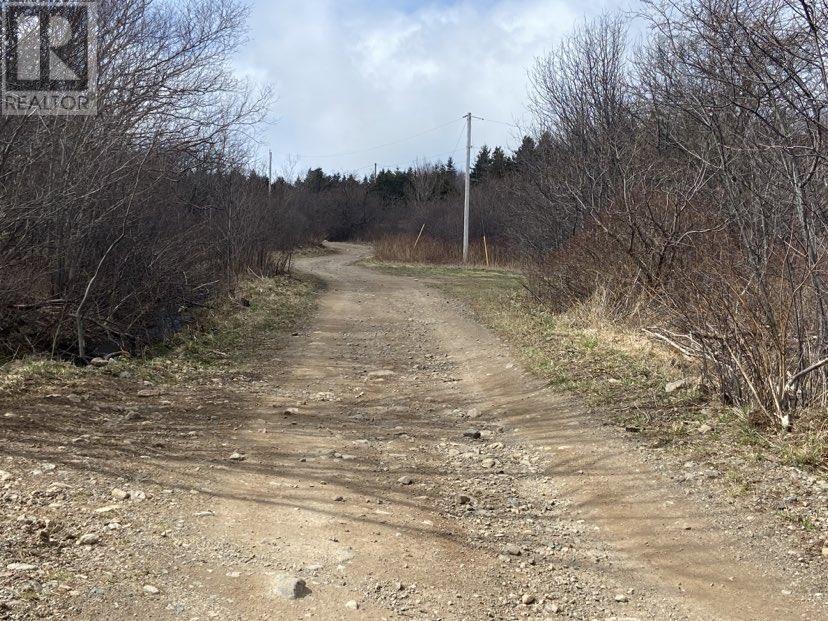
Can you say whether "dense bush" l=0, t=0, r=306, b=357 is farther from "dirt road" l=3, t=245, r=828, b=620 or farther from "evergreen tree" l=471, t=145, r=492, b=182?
"evergreen tree" l=471, t=145, r=492, b=182

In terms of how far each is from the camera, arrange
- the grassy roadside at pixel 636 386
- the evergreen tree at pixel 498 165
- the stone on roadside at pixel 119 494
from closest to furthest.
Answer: the stone on roadside at pixel 119 494
the grassy roadside at pixel 636 386
the evergreen tree at pixel 498 165

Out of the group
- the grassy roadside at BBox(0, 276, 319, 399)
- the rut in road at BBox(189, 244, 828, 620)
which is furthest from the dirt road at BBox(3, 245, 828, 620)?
the grassy roadside at BBox(0, 276, 319, 399)

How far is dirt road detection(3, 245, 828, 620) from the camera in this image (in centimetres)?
308

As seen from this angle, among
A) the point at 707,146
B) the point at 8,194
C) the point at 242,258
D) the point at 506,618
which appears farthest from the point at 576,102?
the point at 506,618

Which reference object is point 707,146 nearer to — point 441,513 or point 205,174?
point 441,513

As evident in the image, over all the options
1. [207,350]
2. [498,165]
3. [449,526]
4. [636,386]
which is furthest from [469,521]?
[498,165]

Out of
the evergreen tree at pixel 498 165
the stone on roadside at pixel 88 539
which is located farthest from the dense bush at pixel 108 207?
the evergreen tree at pixel 498 165

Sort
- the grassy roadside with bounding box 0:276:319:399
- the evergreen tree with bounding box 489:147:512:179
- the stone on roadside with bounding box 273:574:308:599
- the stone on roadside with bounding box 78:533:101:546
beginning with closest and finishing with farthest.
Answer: the stone on roadside with bounding box 273:574:308:599, the stone on roadside with bounding box 78:533:101:546, the grassy roadside with bounding box 0:276:319:399, the evergreen tree with bounding box 489:147:512:179

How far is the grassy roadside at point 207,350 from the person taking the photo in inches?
267

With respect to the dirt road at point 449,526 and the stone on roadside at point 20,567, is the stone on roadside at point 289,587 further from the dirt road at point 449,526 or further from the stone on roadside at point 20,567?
the stone on roadside at point 20,567

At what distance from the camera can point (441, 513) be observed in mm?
4172

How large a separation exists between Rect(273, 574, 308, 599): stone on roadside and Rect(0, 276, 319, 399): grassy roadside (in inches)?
160

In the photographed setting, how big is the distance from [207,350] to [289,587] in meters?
6.91

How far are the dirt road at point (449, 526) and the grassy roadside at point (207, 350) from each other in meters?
1.13
